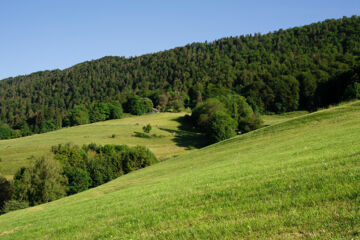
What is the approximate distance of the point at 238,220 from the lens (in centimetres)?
801

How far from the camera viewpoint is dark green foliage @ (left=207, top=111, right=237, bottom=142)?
94438 millimetres

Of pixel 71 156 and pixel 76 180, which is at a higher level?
pixel 71 156

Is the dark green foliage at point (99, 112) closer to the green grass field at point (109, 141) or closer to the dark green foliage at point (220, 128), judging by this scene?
the green grass field at point (109, 141)

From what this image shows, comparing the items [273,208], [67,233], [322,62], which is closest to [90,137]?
[67,233]

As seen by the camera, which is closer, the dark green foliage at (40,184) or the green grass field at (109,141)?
the dark green foliage at (40,184)

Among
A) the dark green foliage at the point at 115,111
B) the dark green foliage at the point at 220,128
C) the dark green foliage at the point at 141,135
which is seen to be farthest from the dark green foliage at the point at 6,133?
the dark green foliage at the point at 220,128

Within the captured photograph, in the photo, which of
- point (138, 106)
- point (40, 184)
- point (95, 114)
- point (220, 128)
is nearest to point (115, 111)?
point (95, 114)

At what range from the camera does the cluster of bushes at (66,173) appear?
56.2m

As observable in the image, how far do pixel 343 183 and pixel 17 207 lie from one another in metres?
51.1

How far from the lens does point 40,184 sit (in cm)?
5738

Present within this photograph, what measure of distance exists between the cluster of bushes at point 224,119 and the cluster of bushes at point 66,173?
27286 millimetres

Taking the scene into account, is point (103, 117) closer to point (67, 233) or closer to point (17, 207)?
point (17, 207)

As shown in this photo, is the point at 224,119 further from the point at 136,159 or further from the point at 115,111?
the point at 115,111

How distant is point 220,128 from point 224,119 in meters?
5.35
